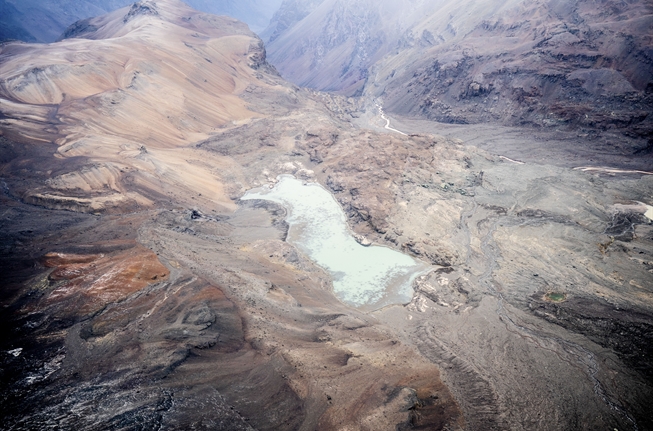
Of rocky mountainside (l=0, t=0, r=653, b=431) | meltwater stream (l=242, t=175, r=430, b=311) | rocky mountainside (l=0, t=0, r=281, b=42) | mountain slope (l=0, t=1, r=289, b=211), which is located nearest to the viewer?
rocky mountainside (l=0, t=0, r=653, b=431)

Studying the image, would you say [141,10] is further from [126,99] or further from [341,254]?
[341,254]

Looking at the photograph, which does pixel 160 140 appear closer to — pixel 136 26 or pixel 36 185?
pixel 36 185

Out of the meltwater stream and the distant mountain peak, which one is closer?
the meltwater stream

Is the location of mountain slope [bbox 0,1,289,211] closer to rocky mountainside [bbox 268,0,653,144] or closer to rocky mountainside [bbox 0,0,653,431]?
rocky mountainside [bbox 0,0,653,431]

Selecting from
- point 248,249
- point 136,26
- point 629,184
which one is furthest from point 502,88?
point 136,26

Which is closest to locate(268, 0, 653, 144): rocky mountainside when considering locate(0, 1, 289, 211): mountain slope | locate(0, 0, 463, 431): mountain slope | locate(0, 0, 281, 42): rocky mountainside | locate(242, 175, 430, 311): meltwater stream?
locate(0, 1, 289, 211): mountain slope

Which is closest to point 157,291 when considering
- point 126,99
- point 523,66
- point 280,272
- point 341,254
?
point 280,272
